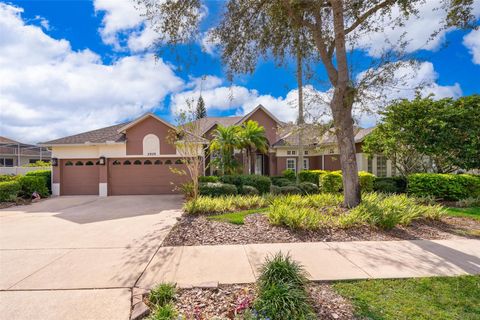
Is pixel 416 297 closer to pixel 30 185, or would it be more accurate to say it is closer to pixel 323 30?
pixel 323 30

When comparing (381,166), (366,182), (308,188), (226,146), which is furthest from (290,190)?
(381,166)

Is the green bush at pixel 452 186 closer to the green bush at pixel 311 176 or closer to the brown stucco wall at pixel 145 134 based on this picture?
the green bush at pixel 311 176

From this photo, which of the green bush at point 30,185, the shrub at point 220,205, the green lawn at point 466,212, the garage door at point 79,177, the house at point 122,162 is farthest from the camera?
the garage door at point 79,177

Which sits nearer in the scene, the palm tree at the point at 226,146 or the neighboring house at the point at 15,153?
the palm tree at the point at 226,146

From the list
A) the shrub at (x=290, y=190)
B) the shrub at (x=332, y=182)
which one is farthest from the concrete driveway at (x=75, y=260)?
the shrub at (x=332, y=182)

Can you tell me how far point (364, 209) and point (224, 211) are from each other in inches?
184

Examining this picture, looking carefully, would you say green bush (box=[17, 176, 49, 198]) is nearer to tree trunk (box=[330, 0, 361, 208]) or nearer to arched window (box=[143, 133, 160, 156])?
arched window (box=[143, 133, 160, 156])

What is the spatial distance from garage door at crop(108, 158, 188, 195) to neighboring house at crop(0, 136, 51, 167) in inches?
987

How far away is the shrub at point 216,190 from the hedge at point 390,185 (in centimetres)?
822

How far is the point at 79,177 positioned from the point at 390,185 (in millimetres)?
18353

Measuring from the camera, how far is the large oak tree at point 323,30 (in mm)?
7910

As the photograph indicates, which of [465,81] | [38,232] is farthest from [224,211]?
[465,81]

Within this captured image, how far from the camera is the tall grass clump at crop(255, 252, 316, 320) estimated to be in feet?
9.58

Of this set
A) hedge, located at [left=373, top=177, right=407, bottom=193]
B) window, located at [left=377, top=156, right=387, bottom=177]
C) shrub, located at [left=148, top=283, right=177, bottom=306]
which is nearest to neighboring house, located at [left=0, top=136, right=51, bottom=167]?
shrub, located at [left=148, top=283, right=177, bottom=306]
